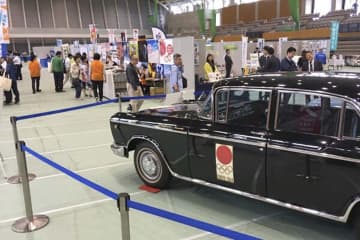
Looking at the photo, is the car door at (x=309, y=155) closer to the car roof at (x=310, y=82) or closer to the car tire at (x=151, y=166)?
the car roof at (x=310, y=82)

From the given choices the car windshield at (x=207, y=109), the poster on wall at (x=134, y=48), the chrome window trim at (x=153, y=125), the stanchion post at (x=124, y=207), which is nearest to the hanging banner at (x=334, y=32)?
the poster on wall at (x=134, y=48)

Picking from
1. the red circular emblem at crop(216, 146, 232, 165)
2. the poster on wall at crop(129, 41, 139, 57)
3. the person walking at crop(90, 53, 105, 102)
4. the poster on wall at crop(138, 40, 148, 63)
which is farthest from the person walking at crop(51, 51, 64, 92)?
the red circular emblem at crop(216, 146, 232, 165)

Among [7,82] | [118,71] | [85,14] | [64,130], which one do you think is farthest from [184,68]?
[85,14]

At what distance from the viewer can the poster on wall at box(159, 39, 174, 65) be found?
1010cm

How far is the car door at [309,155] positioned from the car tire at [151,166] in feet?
5.10

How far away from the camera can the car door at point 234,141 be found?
3.45 metres

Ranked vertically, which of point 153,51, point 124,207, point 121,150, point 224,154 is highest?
point 153,51

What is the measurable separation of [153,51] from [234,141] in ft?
26.8

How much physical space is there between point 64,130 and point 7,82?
2156 millimetres

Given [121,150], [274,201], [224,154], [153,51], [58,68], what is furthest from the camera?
[58,68]

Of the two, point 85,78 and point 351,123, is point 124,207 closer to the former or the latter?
point 351,123

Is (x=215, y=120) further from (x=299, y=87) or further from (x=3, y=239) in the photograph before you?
(x=3, y=239)

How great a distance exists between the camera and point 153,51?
1127cm

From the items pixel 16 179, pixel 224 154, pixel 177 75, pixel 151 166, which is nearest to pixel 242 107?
pixel 224 154
